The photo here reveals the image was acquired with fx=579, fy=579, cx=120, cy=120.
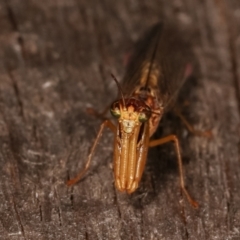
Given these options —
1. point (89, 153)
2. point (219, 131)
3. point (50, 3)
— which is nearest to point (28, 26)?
point (50, 3)

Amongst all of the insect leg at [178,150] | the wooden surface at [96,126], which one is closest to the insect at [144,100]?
the insect leg at [178,150]

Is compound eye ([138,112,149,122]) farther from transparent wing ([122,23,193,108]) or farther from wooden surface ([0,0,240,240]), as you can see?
transparent wing ([122,23,193,108])

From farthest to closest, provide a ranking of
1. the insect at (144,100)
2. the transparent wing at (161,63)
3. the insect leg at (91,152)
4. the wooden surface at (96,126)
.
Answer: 1. the transparent wing at (161,63)
2. the insect leg at (91,152)
3. the insect at (144,100)
4. the wooden surface at (96,126)

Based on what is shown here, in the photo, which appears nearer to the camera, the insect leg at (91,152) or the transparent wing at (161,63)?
the insect leg at (91,152)

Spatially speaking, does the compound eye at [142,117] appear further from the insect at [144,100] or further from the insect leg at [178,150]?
the insect leg at [178,150]

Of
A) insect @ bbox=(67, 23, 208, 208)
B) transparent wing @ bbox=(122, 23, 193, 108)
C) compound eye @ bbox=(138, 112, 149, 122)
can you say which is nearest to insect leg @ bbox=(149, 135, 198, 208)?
insect @ bbox=(67, 23, 208, 208)
